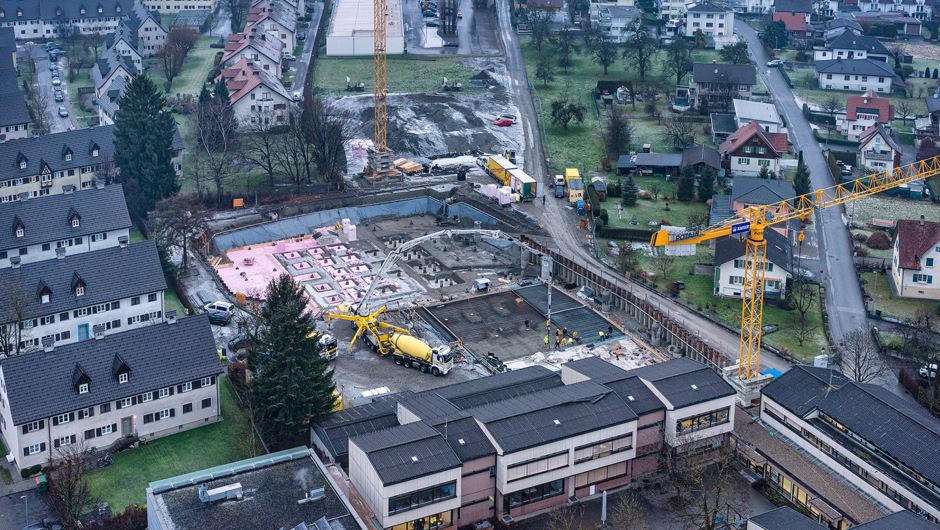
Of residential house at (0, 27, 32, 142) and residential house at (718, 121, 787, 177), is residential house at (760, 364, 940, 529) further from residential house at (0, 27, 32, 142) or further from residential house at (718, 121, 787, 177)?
residential house at (0, 27, 32, 142)

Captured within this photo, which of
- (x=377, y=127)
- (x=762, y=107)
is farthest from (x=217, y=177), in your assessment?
(x=762, y=107)

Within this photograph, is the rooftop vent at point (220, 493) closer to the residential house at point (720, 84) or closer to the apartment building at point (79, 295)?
the apartment building at point (79, 295)

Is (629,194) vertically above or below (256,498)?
above

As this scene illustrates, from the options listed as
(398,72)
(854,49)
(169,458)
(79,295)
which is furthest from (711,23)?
(169,458)

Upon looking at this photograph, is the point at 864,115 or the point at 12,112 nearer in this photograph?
the point at 12,112

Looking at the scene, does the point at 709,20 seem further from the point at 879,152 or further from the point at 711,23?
the point at 879,152

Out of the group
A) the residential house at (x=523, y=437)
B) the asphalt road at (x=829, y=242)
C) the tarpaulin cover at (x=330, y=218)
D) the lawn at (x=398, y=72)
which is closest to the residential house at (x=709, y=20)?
the asphalt road at (x=829, y=242)
